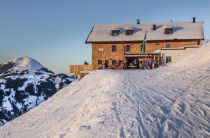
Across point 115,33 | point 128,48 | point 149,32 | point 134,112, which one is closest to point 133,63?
point 128,48

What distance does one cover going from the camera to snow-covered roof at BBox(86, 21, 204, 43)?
59844mm

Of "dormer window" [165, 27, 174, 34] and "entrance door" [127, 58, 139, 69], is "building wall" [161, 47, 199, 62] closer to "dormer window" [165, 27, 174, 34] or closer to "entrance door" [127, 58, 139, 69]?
"entrance door" [127, 58, 139, 69]

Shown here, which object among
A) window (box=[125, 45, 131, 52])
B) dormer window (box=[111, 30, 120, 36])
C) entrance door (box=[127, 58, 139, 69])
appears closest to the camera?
entrance door (box=[127, 58, 139, 69])

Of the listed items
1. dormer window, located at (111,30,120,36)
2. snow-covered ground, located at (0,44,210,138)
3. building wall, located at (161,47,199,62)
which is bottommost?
snow-covered ground, located at (0,44,210,138)

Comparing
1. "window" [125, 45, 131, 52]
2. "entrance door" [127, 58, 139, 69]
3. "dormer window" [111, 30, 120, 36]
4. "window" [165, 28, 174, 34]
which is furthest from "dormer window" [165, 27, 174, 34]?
"entrance door" [127, 58, 139, 69]

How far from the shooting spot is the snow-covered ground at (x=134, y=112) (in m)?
15.0

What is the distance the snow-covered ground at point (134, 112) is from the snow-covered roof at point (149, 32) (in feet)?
115

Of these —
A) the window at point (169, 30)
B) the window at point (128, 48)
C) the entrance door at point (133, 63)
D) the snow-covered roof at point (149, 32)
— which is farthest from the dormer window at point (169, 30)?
the entrance door at point (133, 63)

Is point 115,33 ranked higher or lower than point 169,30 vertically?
lower

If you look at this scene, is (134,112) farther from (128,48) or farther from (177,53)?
(128,48)

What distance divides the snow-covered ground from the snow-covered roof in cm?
3494

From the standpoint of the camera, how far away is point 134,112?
16625 mm

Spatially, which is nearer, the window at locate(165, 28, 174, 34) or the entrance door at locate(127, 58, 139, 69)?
the entrance door at locate(127, 58, 139, 69)

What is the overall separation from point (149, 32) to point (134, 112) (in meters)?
46.2
